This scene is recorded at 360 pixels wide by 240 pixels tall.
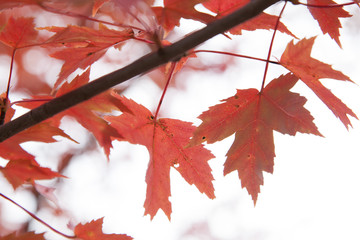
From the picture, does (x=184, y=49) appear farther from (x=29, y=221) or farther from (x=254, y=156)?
(x=29, y=221)

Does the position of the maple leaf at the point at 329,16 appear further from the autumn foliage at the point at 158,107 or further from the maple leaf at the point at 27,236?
the maple leaf at the point at 27,236

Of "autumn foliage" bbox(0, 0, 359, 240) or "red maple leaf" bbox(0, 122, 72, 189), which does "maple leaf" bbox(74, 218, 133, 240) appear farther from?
"red maple leaf" bbox(0, 122, 72, 189)

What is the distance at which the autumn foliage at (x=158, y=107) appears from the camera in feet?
2.27

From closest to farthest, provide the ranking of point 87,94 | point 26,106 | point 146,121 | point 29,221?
point 87,94 < point 26,106 < point 146,121 < point 29,221

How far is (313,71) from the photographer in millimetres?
786

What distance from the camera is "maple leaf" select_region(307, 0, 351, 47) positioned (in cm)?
81

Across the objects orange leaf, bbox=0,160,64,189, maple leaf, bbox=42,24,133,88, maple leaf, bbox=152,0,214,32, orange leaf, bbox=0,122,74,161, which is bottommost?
orange leaf, bbox=0,160,64,189

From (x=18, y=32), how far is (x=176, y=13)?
0.35 meters

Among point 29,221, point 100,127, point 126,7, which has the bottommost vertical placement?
point 100,127

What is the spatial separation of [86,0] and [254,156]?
50cm

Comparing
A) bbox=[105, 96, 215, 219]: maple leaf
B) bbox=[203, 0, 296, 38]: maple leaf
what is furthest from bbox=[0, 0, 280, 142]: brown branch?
bbox=[105, 96, 215, 219]: maple leaf

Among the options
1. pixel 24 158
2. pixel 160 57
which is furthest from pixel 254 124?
pixel 24 158

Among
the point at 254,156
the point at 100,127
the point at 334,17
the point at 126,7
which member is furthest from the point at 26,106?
the point at 334,17

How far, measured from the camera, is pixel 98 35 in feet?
2.38
